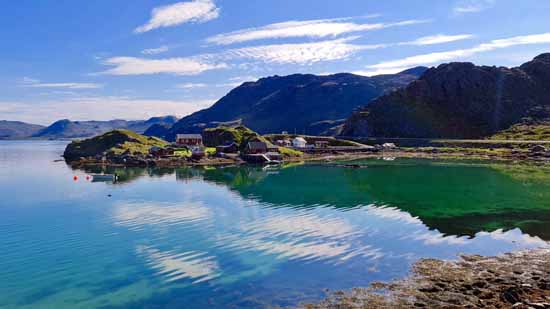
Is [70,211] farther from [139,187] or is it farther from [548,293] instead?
[548,293]

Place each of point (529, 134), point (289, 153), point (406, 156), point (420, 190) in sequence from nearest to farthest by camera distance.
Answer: point (420, 190), point (289, 153), point (406, 156), point (529, 134)

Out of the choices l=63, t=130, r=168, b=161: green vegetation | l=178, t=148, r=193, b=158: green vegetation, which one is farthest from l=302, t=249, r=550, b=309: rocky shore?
l=63, t=130, r=168, b=161: green vegetation

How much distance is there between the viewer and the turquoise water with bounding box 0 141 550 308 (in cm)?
2862

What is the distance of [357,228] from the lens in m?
46.0

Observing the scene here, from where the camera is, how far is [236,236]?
43.0 m

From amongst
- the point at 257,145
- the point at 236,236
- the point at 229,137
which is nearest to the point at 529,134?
the point at 257,145

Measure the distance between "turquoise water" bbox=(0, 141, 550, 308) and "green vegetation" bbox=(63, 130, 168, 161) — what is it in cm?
6603

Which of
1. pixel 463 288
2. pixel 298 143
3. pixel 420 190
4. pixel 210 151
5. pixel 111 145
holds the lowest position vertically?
pixel 420 190

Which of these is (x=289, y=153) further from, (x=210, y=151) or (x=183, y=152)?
(x=183, y=152)

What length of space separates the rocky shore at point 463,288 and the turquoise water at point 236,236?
1.77 m

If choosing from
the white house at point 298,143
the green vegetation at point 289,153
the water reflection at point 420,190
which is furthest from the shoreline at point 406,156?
the white house at point 298,143

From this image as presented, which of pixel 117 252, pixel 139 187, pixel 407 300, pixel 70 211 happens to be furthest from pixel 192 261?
pixel 139 187

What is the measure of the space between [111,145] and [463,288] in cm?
15284

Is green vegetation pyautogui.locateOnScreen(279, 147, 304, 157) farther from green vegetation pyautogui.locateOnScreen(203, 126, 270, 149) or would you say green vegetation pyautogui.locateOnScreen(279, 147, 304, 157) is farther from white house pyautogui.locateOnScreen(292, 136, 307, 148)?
white house pyautogui.locateOnScreen(292, 136, 307, 148)
